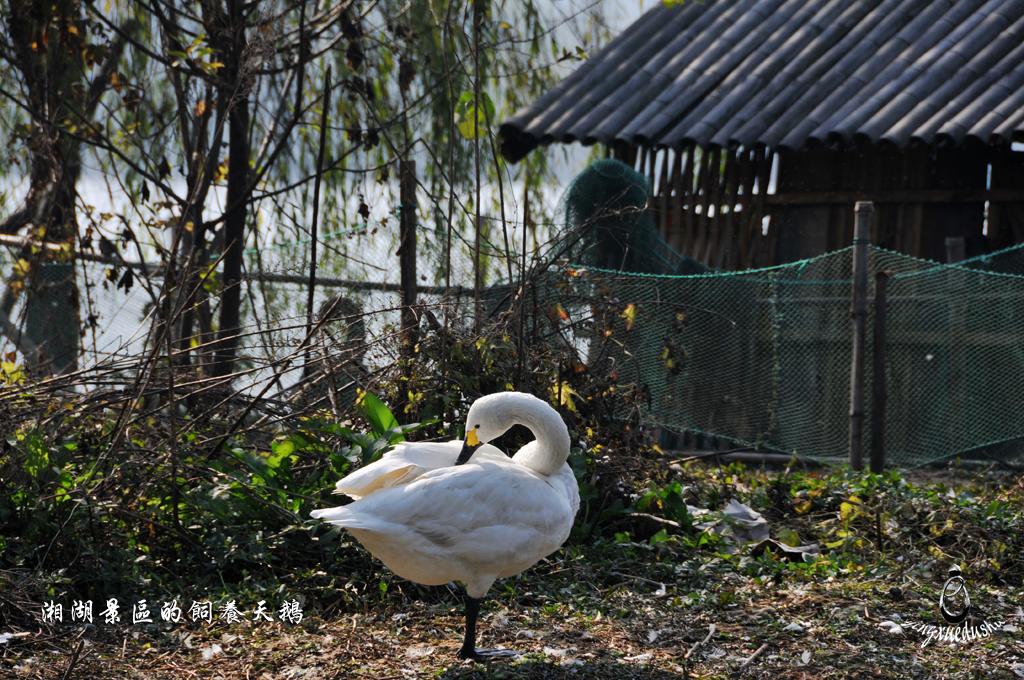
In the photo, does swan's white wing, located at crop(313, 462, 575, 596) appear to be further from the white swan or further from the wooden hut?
the wooden hut

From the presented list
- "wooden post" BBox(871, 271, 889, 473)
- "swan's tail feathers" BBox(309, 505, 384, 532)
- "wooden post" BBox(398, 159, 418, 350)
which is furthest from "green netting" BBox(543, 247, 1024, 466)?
"swan's tail feathers" BBox(309, 505, 384, 532)

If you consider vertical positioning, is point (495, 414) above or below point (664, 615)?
above

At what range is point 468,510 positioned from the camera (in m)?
4.43

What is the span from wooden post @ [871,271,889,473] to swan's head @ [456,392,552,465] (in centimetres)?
349

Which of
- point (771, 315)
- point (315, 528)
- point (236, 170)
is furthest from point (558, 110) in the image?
point (315, 528)

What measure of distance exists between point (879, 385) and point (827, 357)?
2166mm

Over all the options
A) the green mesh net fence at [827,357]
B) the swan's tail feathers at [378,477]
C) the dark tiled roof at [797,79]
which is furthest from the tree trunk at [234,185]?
the dark tiled roof at [797,79]

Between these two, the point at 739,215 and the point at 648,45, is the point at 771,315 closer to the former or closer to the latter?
the point at 739,215

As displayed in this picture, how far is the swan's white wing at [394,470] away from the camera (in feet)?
14.9

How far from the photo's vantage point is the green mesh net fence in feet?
29.8

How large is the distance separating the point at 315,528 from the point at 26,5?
14.7 feet

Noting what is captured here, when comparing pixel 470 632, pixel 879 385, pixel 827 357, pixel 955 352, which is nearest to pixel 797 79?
pixel 827 357

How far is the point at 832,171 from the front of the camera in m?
11.6

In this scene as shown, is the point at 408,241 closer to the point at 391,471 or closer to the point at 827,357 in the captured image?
the point at 391,471
